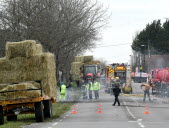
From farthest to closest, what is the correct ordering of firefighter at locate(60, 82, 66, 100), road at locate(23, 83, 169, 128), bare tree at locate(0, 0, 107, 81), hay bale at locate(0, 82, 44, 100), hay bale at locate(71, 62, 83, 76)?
hay bale at locate(71, 62, 83, 76) → bare tree at locate(0, 0, 107, 81) → firefighter at locate(60, 82, 66, 100) → hay bale at locate(0, 82, 44, 100) → road at locate(23, 83, 169, 128)

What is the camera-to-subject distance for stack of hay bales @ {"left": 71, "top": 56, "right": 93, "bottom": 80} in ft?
213

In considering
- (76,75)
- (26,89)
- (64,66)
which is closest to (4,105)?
(26,89)

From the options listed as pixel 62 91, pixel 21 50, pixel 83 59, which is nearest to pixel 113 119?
pixel 21 50

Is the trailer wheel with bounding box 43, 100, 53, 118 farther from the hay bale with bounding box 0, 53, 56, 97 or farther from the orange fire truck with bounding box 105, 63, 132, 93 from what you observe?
the orange fire truck with bounding box 105, 63, 132, 93

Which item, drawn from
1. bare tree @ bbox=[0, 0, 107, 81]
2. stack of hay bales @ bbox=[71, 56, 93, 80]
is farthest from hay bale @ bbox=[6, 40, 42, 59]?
stack of hay bales @ bbox=[71, 56, 93, 80]

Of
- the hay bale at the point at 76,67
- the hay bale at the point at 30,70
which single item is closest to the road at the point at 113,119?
the hay bale at the point at 30,70

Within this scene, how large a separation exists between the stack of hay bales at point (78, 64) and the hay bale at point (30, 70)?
41.6m

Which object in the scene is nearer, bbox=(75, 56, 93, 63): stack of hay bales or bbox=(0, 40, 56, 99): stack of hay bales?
bbox=(0, 40, 56, 99): stack of hay bales

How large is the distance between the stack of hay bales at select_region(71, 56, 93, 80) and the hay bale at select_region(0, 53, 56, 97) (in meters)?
41.6

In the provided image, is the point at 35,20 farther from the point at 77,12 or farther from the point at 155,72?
the point at 155,72

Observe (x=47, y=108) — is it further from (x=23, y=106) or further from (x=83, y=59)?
(x=83, y=59)

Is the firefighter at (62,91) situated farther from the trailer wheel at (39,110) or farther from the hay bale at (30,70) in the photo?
the trailer wheel at (39,110)

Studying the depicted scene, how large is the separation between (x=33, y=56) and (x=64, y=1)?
3385 cm

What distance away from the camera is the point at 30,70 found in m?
22.3
